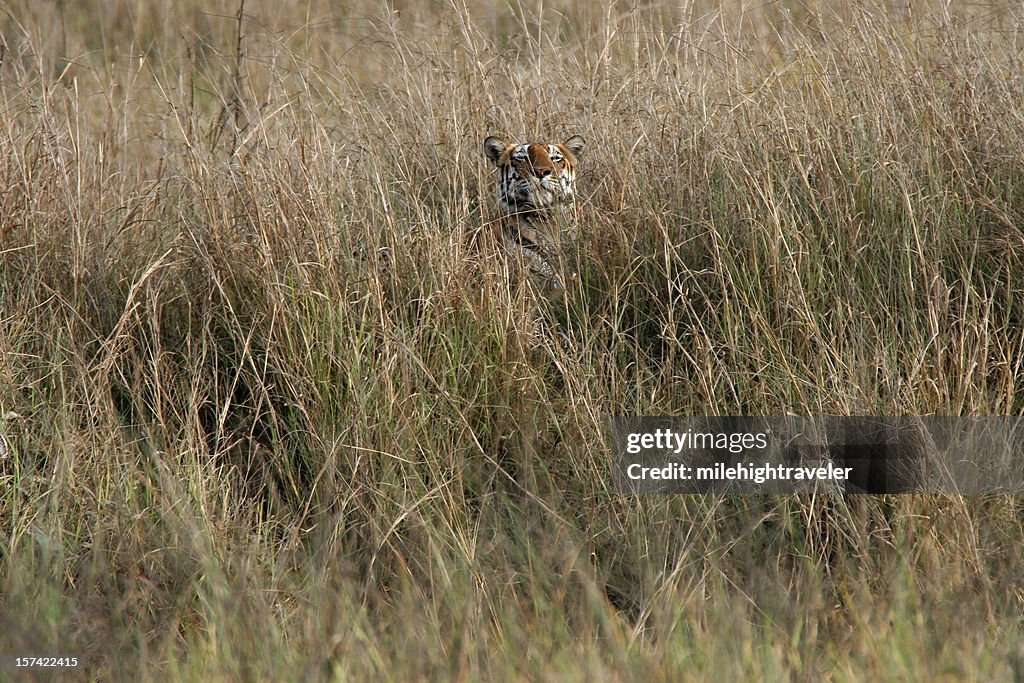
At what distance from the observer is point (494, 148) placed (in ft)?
13.7

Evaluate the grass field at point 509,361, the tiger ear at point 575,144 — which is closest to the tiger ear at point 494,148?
the grass field at point 509,361

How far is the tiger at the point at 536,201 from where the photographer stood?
3.97 metres

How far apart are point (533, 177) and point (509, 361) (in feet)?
2.92

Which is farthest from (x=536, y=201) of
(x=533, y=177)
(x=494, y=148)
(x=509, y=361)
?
(x=509, y=361)

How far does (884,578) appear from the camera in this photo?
2.63m

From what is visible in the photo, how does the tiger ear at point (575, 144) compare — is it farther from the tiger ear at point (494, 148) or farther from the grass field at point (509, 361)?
the tiger ear at point (494, 148)

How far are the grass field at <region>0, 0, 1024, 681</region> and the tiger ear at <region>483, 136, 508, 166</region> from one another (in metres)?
0.13

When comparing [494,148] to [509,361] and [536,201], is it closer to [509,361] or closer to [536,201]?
[536,201]

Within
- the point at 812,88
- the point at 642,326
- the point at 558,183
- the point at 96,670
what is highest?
the point at 812,88

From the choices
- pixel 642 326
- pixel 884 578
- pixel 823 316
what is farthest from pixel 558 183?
pixel 884 578

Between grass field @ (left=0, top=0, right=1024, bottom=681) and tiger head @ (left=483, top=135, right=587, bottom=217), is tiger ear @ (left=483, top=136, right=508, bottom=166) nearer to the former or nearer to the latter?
tiger head @ (left=483, top=135, right=587, bottom=217)

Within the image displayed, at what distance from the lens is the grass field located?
102 inches

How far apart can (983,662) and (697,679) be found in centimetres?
65

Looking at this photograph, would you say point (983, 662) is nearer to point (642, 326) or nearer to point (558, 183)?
point (642, 326)
